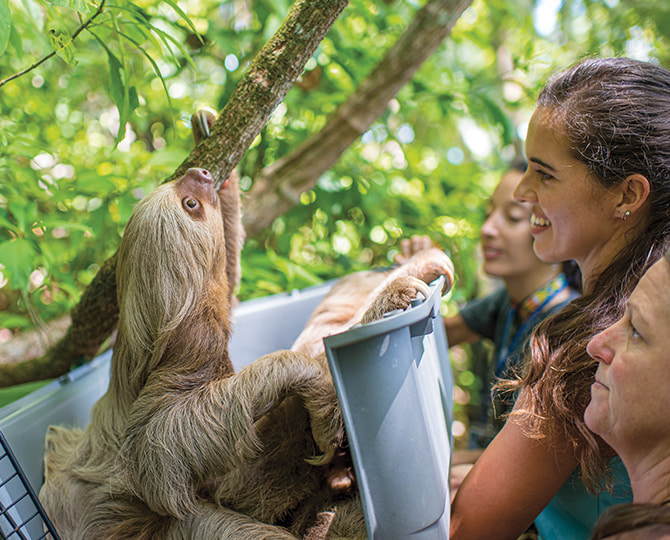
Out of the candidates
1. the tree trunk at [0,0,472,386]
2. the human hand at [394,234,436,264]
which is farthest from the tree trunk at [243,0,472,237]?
the human hand at [394,234,436,264]

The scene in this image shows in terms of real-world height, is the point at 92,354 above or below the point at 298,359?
above

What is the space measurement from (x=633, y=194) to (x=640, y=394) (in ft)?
2.18

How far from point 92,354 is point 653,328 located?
5.51 feet

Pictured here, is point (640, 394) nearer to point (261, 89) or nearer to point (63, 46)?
point (261, 89)

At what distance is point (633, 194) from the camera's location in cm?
133

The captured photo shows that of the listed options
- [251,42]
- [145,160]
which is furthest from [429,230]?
[145,160]

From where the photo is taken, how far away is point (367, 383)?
959mm

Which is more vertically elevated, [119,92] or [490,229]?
[119,92]

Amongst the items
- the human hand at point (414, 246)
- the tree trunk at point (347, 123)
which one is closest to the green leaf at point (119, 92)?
the tree trunk at point (347, 123)

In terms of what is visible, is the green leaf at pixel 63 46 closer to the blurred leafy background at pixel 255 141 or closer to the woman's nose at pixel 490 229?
the blurred leafy background at pixel 255 141

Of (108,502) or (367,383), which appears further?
(108,502)

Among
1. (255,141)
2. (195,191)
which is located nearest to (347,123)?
(255,141)

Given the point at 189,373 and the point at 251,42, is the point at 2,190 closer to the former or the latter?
the point at 189,373

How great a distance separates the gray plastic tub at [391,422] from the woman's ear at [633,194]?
2.21 feet
